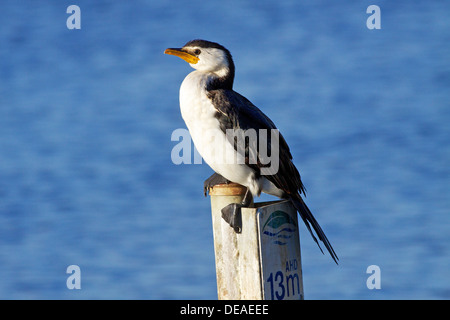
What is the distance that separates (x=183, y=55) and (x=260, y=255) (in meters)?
1.77

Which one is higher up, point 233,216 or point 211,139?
point 211,139

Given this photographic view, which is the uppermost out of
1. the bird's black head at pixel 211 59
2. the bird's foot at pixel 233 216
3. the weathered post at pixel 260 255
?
the bird's black head at pixel 211 59

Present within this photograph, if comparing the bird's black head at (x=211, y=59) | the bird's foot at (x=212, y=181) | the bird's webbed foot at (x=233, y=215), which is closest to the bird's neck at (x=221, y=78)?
the bird's black head at (x=211, y=59)

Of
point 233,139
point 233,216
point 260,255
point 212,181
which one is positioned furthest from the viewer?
point 212,181

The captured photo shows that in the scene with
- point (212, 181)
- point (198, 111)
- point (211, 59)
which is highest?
point (211, 59)

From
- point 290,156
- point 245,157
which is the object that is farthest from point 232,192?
point 290,156

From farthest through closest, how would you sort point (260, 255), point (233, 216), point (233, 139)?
point (233, 139), point (233, 216), point (260, 255)

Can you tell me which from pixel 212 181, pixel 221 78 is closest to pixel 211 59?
pixel 221 78

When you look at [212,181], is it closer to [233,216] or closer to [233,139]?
[233,139]

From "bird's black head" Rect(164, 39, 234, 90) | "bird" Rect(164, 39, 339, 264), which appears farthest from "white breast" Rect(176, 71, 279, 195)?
"bird's black head" Rect(164, 39, 234, 90)

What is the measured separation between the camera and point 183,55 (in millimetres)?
4586

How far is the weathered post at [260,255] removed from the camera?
144 inches

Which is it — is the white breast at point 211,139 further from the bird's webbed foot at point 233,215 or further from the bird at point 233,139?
the bird's webbed foot at point 233,215
